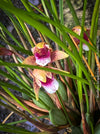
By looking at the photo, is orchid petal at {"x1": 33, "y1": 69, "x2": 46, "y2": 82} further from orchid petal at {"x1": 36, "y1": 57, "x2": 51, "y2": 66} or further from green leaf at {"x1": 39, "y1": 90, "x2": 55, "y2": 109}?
green leaf at {"x1": 39, "y1": 90, "x2": 55, "y2": 109}

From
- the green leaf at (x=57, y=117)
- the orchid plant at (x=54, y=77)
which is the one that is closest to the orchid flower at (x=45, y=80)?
the orchid plant at (x=54, y=77)

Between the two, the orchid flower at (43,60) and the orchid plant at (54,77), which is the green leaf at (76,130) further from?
the orchid flower at (43,60)

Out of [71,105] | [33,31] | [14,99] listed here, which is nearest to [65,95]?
[71,105]

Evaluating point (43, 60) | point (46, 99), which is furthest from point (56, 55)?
point (46, 99)

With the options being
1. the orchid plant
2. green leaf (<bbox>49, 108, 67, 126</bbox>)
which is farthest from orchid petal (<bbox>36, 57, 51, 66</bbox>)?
green leaf (<bbox>49, 108, 67, 126</bbox>)

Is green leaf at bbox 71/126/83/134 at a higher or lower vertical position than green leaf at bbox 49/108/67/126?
lower
